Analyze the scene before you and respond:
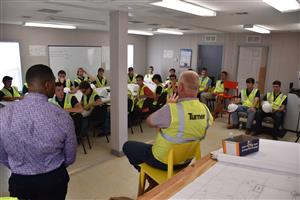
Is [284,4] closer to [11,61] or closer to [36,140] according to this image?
[36,140]

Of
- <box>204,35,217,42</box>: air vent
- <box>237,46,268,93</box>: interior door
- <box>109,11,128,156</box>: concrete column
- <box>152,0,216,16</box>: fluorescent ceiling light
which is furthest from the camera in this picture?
<box>204,35,217,42</box>: air vent

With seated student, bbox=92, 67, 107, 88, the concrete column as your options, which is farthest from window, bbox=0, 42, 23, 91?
the concrete column

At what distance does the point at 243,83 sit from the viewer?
27.1 ft

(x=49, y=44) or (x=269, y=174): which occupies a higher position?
(x=49, y=44)

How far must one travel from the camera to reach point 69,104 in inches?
173

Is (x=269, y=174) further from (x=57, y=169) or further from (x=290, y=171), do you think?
(x=57, y=169)

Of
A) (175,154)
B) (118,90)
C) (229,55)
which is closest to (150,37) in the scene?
(229,55)

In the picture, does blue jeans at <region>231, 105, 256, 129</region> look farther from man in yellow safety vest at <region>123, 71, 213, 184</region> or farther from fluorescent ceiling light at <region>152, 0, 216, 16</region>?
man in yellow safety vest at <region>123, 71, 213, 184</region>

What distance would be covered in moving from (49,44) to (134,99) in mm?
3272

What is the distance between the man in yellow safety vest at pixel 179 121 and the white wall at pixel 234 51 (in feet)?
21.3

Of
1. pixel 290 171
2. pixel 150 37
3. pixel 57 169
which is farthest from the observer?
pixel 150 37

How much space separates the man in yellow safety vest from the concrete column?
82.5 inches

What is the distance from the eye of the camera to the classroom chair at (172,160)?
1877mm

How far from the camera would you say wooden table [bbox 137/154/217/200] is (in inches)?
44.9
